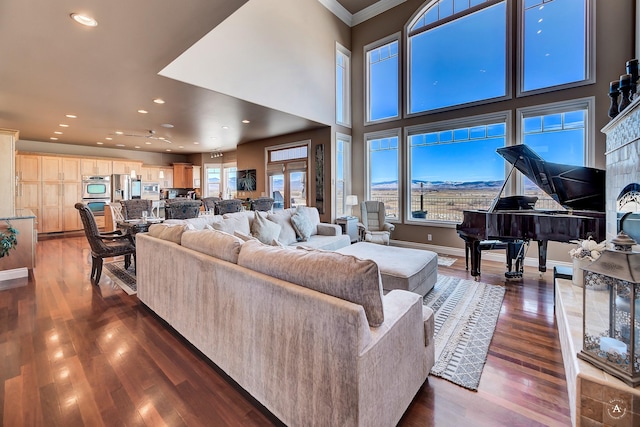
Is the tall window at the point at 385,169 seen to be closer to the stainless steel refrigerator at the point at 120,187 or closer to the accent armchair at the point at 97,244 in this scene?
the accent armchair at the point at 97,244

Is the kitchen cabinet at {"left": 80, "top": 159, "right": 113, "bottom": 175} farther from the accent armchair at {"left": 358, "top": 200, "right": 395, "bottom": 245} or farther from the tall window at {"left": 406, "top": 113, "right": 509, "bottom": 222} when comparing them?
the tall window at {"left": 406, "top": 113, "right": 509, "bottom": 222}

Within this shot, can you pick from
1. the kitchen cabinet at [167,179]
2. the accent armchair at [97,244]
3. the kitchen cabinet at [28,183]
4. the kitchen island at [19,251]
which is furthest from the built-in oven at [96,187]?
the accent armchair at [97,244]

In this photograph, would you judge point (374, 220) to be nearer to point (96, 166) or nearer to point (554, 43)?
point (554, 43)

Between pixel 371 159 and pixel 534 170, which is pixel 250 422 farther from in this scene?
pixel 371 159

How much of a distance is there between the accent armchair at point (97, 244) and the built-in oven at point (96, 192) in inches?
243

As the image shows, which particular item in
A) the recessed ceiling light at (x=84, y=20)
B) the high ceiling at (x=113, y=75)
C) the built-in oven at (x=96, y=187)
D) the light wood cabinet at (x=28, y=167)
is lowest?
the built-in oven at (x=96, y=187)

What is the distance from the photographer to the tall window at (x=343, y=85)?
686cm

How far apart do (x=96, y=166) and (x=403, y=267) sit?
1011 centimetres

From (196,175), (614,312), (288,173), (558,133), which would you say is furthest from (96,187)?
(558,133)

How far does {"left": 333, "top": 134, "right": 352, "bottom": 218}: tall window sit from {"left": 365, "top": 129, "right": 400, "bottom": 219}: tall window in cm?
51

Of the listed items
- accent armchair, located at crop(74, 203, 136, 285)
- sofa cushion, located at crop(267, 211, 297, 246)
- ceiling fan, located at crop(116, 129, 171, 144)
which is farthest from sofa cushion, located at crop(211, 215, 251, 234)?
ceiling fan, located at crop(116, 129, 171, 144)

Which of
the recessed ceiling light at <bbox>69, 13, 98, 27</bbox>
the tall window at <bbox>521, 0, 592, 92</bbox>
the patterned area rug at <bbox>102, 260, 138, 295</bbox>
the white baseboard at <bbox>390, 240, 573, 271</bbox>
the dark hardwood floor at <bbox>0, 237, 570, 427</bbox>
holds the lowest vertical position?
the dark hardwood floor at <bbox>0, 237, 570, 427</bbox>

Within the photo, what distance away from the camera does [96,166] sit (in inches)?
347

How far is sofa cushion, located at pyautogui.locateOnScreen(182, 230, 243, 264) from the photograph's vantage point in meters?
1.84
